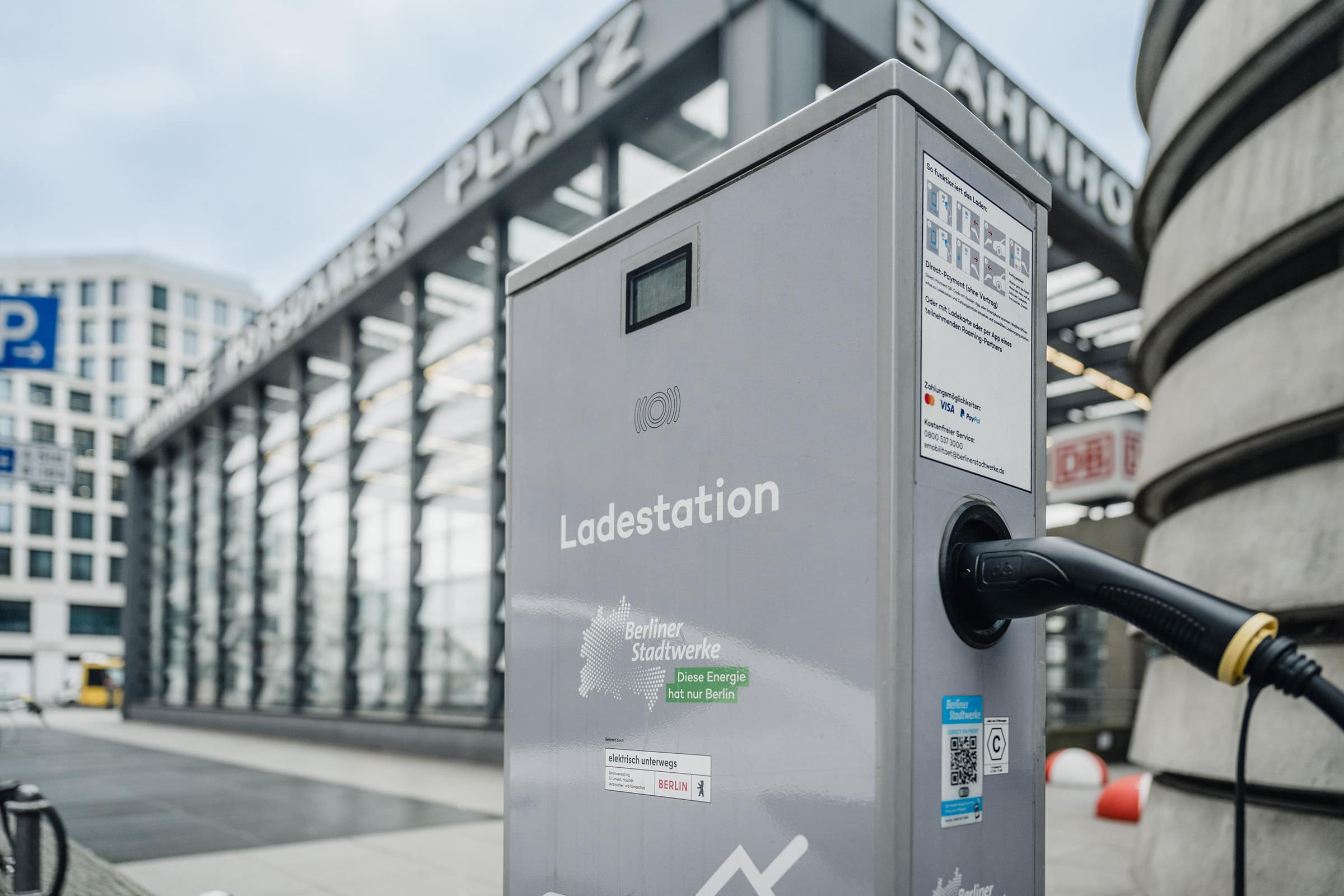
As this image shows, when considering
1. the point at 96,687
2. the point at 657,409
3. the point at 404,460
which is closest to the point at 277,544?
the point at 404,460

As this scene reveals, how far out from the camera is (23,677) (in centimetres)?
6400

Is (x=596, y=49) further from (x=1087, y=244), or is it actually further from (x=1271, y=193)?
(x=1271, y=193)

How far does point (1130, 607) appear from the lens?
5.23 feet

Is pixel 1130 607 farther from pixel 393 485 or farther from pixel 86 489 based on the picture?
pixel 86 489

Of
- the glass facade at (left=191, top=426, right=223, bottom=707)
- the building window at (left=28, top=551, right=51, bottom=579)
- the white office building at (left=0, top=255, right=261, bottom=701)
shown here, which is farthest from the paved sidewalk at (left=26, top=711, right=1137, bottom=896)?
the building window at (left=28, top=551, right=51, bottom=579)

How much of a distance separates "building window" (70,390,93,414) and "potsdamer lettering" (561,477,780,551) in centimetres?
7641

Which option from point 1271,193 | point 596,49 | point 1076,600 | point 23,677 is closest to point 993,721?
point 1076,600

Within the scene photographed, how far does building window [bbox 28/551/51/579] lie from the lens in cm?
6494

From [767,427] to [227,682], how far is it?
23.8m

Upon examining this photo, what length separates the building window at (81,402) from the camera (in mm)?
68875

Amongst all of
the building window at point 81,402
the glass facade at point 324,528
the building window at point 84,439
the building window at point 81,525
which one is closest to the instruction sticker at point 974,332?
the glass facade at point 324,528

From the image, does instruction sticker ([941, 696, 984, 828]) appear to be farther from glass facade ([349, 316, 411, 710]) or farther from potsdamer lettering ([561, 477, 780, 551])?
glass facade ([349, 316, 411, 710])

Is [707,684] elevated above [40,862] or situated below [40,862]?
above

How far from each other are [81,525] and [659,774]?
7493 cm
